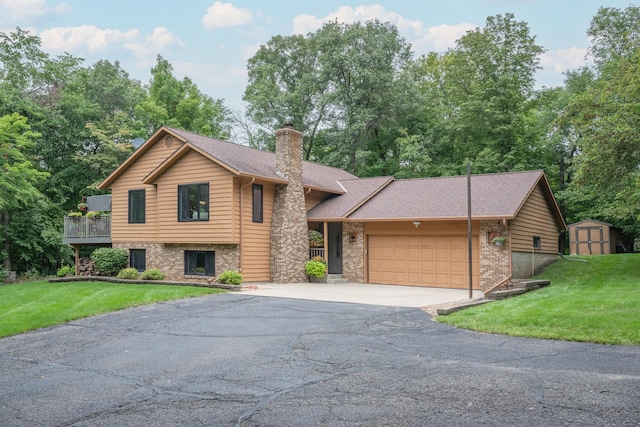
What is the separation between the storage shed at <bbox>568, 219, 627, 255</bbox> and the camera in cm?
3089

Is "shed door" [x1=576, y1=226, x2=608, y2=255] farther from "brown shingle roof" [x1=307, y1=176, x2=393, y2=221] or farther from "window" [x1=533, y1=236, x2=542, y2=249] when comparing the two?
"brown shingle roof" [x1=307, y1=176, x2=393, y2=221]

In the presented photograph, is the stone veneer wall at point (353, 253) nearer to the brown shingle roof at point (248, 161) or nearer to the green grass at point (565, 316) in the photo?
the brown shingle roof at point (248, 161)

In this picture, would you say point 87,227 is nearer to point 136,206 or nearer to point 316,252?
point 136,206

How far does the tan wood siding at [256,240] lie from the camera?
18.2 meters

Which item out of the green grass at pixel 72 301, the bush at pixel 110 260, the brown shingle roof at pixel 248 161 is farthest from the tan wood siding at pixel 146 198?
the green grass at pixel 72 301

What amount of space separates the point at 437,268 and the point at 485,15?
21.6 m

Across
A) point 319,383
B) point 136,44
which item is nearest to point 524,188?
point 319,383

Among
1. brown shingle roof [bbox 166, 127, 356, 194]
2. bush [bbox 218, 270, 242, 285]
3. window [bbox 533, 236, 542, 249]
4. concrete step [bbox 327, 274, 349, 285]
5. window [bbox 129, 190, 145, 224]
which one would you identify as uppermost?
brown shingle roof [bbox 166, 127, 356, 194]

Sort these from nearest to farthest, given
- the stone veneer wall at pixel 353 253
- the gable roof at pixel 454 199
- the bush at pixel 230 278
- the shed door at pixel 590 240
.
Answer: the bush at pixel 230 278 < the gable roof at pixel 454 199 < the stone veneer wall at pixel 353 253 < the shed door at pixel 590 240

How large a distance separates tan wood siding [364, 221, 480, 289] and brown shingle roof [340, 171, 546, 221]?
1.78 feet

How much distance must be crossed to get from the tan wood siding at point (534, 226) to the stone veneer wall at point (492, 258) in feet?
1.40

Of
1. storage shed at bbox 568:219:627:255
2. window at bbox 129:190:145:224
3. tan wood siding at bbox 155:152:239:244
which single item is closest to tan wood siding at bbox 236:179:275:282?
tan wood siding at bbox 155:152:239:244

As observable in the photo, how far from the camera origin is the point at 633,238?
109 ft

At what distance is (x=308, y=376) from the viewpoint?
6.35m
